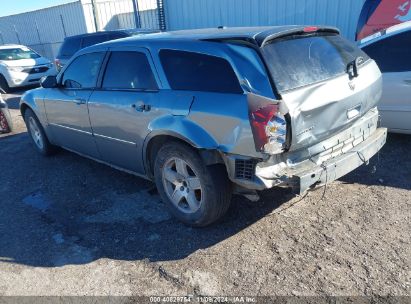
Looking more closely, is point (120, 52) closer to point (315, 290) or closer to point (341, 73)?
point (341, 73)

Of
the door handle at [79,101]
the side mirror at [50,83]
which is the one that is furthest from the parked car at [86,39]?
the door handle at [79,101]

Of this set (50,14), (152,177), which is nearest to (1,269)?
(152,177)

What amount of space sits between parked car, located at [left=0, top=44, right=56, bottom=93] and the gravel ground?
1003cm

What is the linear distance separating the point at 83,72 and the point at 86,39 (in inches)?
249

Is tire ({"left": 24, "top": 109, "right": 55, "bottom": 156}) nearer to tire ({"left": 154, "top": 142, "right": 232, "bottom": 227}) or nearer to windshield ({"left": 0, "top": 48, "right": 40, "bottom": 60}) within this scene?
tire ({"left": 154, "top": 142, "right": 232, "bottom": 227})

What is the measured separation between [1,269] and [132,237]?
1.15 m

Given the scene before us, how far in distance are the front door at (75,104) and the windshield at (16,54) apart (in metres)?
10.2

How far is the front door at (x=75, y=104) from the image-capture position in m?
4.55

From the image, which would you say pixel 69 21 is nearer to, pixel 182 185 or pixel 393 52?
pixel 393 52

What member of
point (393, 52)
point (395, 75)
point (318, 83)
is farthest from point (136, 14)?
point (318, 83)

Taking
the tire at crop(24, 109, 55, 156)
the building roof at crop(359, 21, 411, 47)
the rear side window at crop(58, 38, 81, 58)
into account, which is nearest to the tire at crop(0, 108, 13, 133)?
the tire at crop(24, 109, 55, 156)

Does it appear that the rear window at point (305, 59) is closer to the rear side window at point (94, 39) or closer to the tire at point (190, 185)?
the tire at point (190, 185)

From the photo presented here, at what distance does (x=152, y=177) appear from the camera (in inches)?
158

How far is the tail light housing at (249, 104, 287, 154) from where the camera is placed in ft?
9.19
